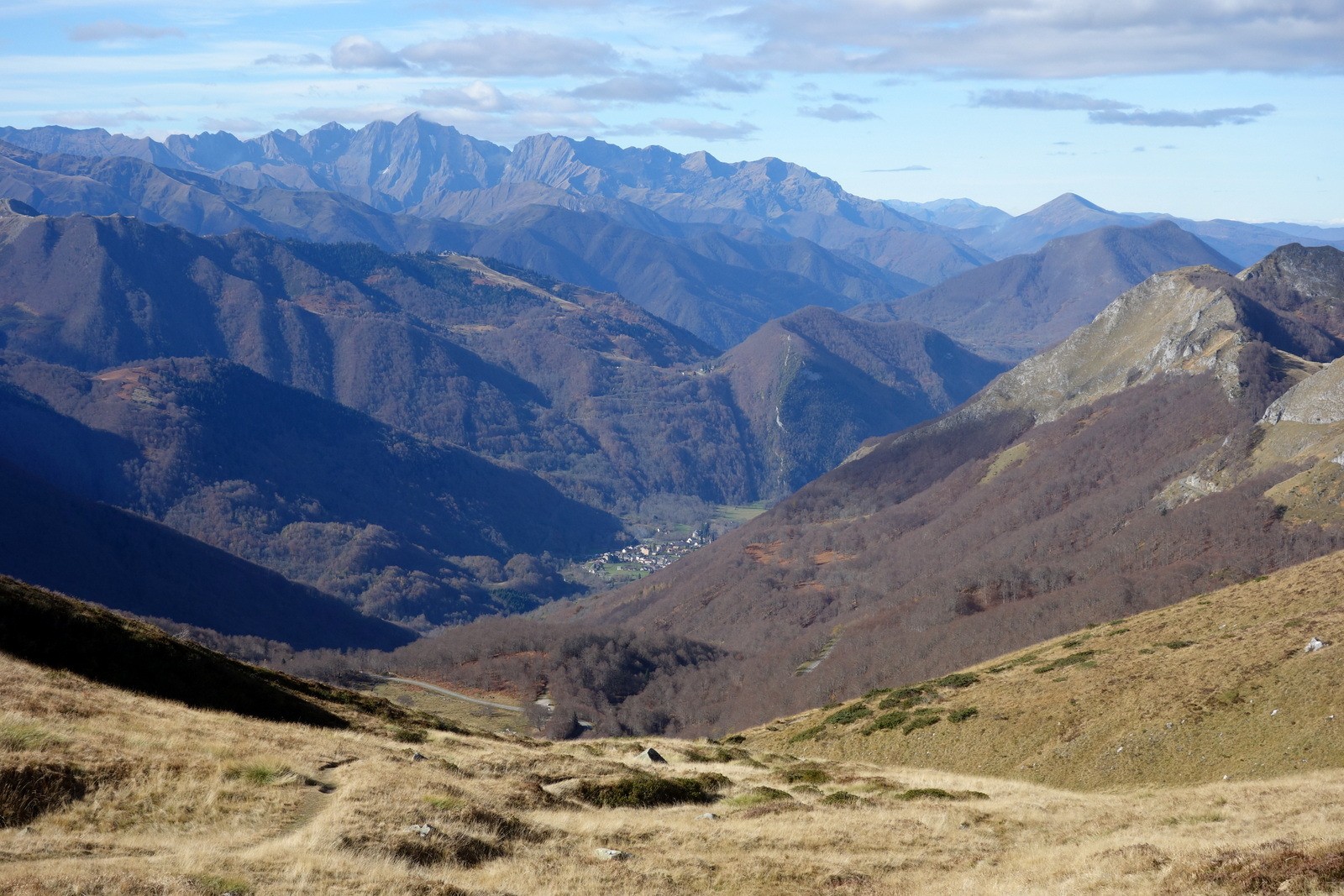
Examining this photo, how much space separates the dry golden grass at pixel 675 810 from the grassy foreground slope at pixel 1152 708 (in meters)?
0.22

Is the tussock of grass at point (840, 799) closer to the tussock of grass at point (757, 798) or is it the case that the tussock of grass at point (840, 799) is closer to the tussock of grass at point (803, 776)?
the tussock of grass at point (757, 798)

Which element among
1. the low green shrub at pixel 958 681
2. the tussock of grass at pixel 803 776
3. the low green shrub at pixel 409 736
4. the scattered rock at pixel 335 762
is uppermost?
the scattered rock at pixel 335 762

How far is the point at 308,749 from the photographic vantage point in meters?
37.9

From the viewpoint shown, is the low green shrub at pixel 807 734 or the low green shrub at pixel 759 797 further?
the low green shrub at pixel 807 734

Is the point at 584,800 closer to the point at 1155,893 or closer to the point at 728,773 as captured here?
the point at 728,773

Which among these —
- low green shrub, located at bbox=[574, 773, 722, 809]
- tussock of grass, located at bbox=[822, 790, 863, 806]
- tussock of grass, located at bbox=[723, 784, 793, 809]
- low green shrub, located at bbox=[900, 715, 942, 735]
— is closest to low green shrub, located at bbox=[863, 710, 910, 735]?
low green shrub, located at bbox=[900, 715, 942, 735]

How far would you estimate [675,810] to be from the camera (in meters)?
38.9

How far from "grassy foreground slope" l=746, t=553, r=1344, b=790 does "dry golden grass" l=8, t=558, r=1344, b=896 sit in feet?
0.72

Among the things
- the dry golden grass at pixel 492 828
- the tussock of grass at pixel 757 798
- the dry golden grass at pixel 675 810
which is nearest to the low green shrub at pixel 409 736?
the dry golden grass at pixel 675 810

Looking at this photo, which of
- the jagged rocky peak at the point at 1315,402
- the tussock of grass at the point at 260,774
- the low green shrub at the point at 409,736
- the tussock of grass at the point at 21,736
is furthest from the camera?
the jagged rocky peak at the point at 1315,402

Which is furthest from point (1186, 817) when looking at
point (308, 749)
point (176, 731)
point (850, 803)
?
point (176, 731)

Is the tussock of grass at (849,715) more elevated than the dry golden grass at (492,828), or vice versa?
the dry golden grass at (492,828)

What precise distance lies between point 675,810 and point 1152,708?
28.4 m

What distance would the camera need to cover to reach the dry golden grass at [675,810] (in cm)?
2502
